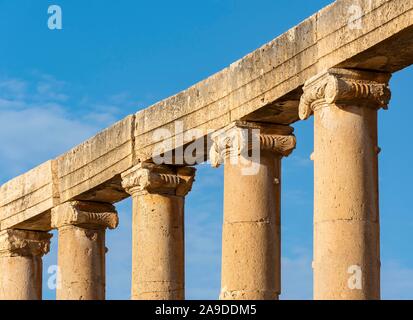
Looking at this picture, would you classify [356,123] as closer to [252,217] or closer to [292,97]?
[292,97]

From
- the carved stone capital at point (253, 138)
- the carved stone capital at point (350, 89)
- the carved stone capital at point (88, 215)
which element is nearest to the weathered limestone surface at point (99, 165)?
the carved stone capital at point (88, 215)

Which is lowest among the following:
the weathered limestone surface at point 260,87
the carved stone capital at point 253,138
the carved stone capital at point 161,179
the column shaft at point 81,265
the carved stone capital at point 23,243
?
the column shaft at point 81,265

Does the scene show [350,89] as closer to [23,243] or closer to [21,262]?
[23,243]

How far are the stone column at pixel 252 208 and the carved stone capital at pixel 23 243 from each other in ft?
48.9

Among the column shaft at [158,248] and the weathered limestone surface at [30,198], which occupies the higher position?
the weathered limestone surface at [30,198]

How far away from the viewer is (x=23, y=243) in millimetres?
53844

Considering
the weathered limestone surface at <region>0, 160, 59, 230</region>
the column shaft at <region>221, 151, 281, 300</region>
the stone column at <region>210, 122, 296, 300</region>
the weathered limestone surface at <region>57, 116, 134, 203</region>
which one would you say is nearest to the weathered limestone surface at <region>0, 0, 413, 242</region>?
the weathered limestone surface at <region>57, 116, 134, 203</region>

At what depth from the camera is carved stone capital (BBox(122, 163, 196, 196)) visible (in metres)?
44.6

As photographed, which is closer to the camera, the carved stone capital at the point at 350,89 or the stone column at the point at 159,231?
the carved stone capital at the point at 350,89

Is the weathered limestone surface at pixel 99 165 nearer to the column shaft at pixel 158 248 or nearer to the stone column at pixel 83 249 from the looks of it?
the stone column at pixel 83 249

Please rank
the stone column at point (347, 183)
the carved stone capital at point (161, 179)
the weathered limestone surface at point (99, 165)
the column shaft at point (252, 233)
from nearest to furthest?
the stone column at point (347, 183) → the column shaft at point (252, 233) → the carved stone capital at point (161, 179) → the weathered limestone surface at point (99, 165)

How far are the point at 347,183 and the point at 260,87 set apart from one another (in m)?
4.84

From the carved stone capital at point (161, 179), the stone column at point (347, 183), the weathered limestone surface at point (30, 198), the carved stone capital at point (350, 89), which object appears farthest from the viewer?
the weathered limestone surface at point (30, 198)

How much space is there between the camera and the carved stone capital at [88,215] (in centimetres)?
4903
